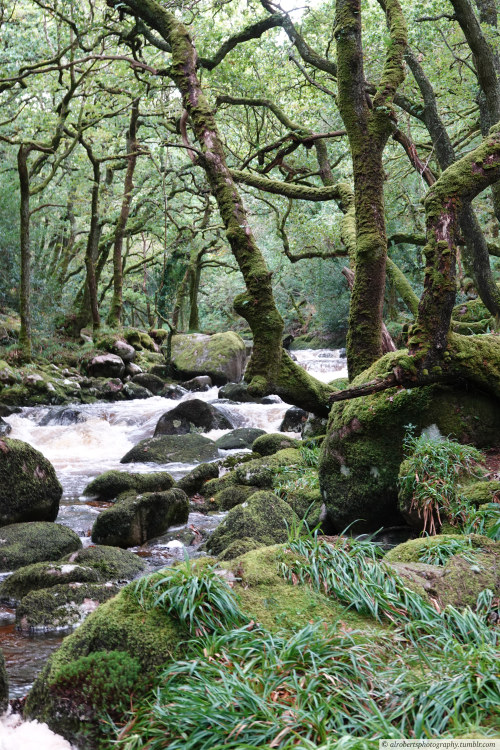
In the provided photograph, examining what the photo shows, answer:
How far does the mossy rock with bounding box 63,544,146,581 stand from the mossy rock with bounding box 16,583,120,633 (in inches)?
13.7

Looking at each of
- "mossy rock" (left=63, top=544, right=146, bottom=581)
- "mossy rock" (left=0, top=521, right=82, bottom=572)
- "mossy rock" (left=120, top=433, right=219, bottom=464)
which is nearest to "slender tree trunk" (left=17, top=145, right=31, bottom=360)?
"mossy rock" (left=120, top=433, right=219, bottom=464)

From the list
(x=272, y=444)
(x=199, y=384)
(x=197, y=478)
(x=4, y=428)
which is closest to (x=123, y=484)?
(x=197, y=478)

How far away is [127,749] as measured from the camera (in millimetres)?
2484

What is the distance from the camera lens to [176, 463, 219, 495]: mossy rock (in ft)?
31.7

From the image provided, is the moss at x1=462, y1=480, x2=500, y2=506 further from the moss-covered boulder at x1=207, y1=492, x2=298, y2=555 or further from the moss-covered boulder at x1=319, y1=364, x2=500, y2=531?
the moss-covered boulder at x1=207, y1=492, x2=298, y2=555

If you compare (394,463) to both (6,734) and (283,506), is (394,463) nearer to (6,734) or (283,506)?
(283,506)

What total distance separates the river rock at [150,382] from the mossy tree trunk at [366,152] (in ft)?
44.7

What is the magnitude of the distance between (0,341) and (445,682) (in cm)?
1815

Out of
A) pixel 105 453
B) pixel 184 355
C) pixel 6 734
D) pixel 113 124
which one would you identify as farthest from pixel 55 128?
pixel 6 734

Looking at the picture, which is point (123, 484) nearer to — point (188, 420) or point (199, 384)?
point (188, 420)

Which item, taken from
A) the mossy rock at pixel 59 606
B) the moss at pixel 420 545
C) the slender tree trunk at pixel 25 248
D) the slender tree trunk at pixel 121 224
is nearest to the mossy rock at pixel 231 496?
the mossy rock at pixel 59 606

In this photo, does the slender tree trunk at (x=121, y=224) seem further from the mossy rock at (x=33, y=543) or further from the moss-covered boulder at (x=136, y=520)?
the mossy rock at (x=33, y=543)

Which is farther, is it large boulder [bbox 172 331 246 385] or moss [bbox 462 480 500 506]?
large boulder [bbox 172 331 246 385]

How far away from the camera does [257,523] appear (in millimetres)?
6102
